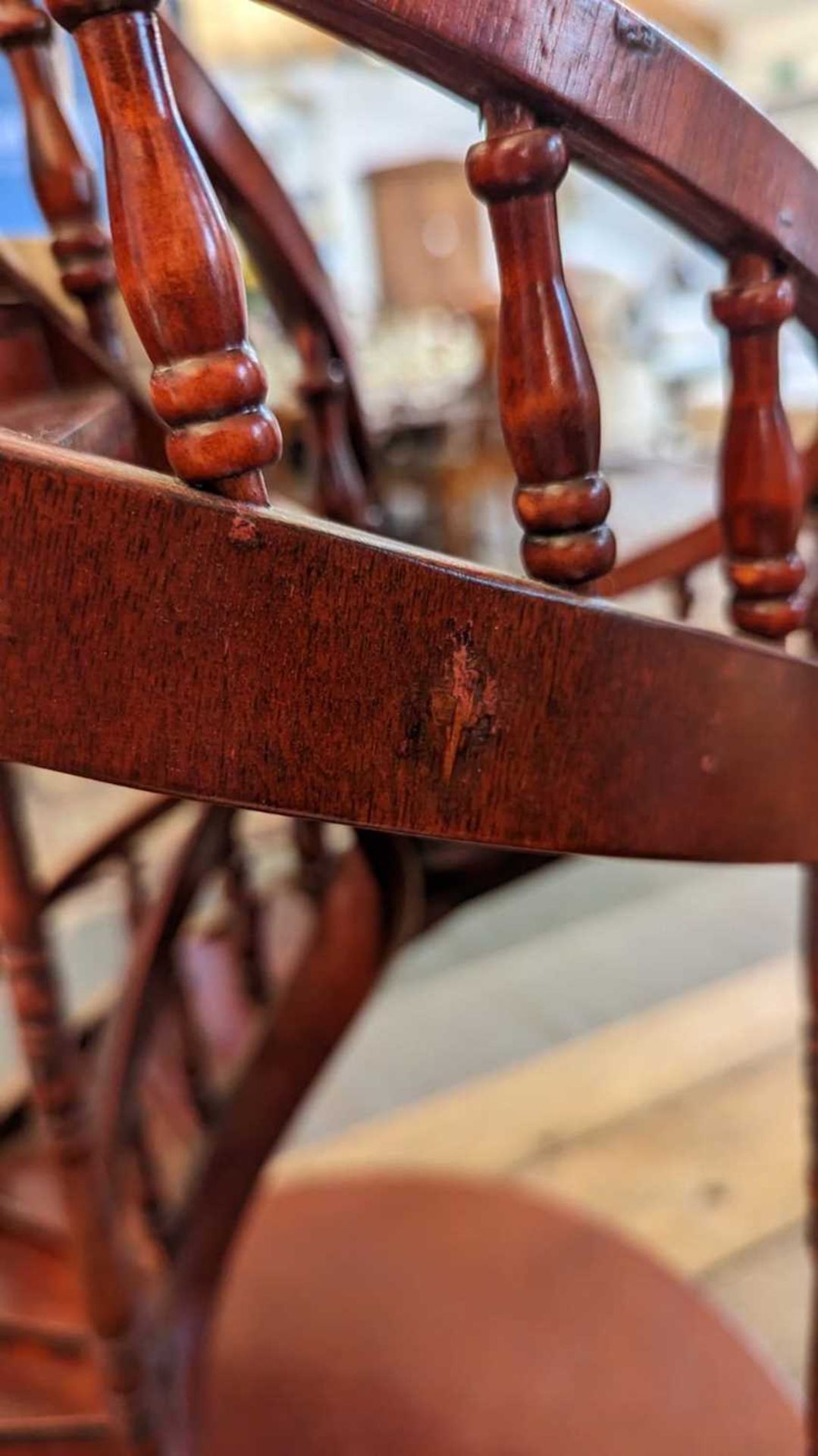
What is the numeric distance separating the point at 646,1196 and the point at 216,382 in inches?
56.5

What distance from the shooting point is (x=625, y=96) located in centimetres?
47

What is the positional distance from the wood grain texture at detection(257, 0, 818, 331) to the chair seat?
1.07m

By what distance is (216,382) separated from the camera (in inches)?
15.9

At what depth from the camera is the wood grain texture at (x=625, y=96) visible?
43 centimetres

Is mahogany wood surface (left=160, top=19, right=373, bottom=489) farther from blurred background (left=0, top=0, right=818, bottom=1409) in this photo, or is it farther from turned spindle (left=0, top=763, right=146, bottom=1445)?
turned spindle (left=0, top=763, right=146, bottom=1445)

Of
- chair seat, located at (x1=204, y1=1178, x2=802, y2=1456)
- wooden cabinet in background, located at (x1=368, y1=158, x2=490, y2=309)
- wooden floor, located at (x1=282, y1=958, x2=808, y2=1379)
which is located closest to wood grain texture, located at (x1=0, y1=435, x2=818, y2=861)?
chair seat, located at (x1=204, y1=1178, x2=802, y2=1456)

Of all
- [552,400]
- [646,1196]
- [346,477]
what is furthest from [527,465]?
[646,1196]

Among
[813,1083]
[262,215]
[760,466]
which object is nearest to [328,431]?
[262,215]

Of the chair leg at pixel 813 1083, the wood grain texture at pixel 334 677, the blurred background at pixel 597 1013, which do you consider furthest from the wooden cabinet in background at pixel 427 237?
the wood grain texture at pixel 334 677

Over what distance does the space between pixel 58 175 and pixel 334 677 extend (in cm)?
54

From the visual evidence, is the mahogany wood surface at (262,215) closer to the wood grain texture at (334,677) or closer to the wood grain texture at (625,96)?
the wood grain texture at (625,96)

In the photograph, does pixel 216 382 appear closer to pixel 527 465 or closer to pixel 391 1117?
pixel 527 465

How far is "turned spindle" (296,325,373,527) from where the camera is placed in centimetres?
92

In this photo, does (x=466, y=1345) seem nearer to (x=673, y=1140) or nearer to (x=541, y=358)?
(x=673, y=1140)
